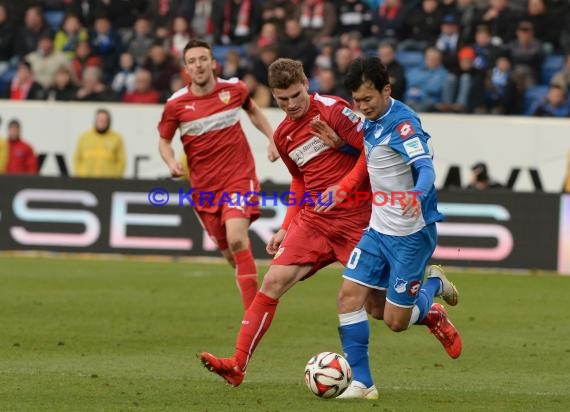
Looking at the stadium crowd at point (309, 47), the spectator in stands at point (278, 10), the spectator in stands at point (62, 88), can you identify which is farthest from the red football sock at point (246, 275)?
the spectator in stands at point (278, 10)

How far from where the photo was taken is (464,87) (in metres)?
20.4

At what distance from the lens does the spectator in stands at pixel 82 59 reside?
2289cm

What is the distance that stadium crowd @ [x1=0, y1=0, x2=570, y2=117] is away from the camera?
2045 centimetres

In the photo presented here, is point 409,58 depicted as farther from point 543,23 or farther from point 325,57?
A: point 543,23

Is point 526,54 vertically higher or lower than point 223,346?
higher

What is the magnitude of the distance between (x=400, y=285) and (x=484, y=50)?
42.9 ft

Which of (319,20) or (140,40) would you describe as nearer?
(319,20)

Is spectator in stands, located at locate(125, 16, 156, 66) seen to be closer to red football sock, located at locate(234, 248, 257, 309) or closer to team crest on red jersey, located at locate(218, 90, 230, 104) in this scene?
team crest on red jersey, located at locate(218, 90, 230, 104)

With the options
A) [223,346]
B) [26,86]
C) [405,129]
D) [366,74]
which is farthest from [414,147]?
[26,86]

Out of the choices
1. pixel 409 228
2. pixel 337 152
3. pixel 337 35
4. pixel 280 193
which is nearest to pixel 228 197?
pixel 337 152

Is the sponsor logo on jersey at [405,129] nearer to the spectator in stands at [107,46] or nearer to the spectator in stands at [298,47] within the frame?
the spectator in stands at [298,47]

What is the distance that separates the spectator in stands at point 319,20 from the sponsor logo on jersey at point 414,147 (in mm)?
14170

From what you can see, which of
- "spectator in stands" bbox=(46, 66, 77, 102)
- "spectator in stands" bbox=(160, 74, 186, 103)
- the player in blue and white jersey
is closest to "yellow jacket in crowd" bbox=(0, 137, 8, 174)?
"spectator in stands" bbox=(46, 66, 77, 102)

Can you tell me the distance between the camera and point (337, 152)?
8961 millimetres
